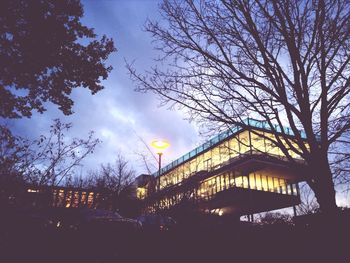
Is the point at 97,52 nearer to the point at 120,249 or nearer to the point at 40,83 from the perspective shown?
the point at 40,83

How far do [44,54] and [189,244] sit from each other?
24.9ft

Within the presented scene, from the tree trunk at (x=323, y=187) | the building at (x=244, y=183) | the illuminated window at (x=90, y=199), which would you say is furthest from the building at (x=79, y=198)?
the tree trunk at (x=323, y=187)

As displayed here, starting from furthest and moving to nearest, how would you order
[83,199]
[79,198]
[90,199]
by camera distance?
1. [90,199]
2. [83,199]
3. [79,198]

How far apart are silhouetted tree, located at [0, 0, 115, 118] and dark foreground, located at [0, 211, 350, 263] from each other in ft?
15.9

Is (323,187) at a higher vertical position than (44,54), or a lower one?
lower

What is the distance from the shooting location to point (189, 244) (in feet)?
19.7

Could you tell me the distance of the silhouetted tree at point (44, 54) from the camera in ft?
28.5

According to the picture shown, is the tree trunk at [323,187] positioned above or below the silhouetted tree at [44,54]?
below

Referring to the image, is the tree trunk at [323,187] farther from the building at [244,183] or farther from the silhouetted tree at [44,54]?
the building at [244,183]

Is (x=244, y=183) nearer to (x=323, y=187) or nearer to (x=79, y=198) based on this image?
(x=79, y=198)

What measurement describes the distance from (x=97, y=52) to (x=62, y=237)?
6728 millimetres

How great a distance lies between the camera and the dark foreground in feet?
17.0

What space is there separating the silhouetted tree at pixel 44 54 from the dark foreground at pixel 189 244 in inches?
191

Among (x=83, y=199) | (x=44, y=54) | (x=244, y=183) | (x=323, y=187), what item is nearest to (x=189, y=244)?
(x=323, y=187)
